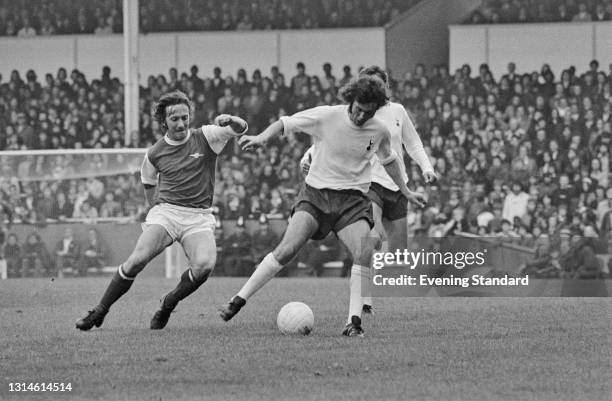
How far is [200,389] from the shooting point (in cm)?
715

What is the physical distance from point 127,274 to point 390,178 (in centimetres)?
263

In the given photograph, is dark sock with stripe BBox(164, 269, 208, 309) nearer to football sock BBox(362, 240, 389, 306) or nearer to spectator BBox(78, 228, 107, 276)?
football sock BBox(362, 240, 389, 306)

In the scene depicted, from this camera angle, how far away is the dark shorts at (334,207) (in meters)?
9.77

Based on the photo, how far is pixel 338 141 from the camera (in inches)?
381

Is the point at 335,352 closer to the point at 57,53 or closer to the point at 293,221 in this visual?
the point at 293,221

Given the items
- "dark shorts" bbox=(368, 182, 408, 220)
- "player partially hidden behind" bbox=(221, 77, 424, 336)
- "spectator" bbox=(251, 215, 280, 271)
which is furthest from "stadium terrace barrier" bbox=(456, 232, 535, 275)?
"player partially hidden behind" bbox=(221, 77, 424, 336)

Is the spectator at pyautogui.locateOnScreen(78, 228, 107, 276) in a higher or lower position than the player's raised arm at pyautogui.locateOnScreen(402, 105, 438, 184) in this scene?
lower

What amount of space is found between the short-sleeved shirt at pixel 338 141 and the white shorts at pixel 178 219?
3.72 feet

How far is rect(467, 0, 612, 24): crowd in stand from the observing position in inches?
1134

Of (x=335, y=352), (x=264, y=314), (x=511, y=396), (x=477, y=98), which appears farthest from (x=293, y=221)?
(x=477, y=98)

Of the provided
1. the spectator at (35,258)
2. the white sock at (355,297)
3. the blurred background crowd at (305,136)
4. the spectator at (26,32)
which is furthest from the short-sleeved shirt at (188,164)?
the spectator at (26,32)

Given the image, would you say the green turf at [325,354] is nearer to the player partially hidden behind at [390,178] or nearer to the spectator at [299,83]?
the player partially hidden behind at [390,178]

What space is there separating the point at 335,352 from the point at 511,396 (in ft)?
6.51

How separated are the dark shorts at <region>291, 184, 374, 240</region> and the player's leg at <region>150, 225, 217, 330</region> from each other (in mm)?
897
